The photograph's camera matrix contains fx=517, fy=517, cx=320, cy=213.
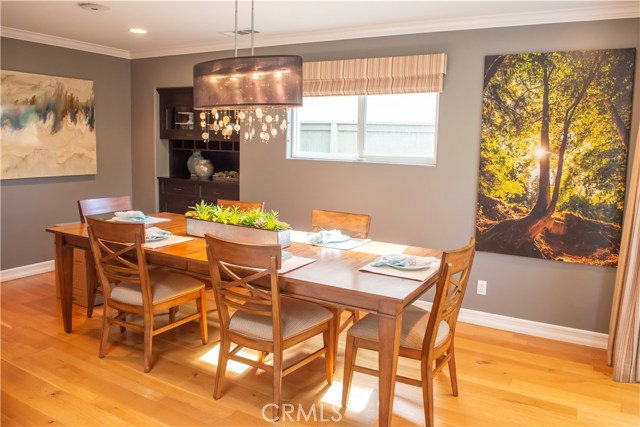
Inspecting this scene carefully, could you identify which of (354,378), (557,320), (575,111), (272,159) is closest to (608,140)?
(575,111)

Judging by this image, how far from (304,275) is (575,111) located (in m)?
2.33

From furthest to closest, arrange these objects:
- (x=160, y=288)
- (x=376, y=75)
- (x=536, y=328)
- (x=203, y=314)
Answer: (x=376, y=75), (x=536, y=328), (x=203, y=314), (x=160, y=288)

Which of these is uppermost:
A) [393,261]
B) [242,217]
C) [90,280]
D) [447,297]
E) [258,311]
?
[242,217]

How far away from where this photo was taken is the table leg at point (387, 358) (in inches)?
90.2

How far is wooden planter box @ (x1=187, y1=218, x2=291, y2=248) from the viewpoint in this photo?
2.99 meters

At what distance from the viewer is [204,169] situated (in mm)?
5551

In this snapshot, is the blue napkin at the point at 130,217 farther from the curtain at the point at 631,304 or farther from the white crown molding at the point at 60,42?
the curtain at the point at 631,304

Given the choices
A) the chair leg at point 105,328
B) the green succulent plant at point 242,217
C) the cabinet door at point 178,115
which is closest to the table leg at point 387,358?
the green succulent plant at point 242,217

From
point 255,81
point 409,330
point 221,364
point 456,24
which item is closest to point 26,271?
point 221,364

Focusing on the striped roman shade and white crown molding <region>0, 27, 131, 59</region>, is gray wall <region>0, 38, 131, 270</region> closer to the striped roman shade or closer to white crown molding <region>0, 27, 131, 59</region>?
white crown molding <region>0, 27, 131, 59</region>

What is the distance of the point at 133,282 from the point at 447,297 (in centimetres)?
185

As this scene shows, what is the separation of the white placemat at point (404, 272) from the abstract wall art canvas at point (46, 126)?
146 inches

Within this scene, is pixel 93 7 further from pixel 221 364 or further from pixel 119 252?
pixel 221 364

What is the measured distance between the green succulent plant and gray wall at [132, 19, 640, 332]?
1384 millimetres
